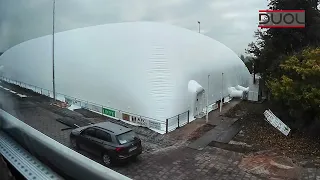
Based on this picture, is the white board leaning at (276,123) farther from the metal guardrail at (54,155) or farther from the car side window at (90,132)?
the metal guardrail at (54,155)

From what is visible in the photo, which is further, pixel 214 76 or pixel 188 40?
pixel 214 76

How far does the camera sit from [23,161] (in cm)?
134

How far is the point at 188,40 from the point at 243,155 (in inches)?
164

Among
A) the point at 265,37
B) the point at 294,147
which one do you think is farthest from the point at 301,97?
the point at 265,37

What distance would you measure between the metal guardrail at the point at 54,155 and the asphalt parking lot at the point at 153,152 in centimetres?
8

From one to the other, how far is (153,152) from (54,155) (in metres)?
2.54

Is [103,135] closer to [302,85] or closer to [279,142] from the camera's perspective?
[302,85]

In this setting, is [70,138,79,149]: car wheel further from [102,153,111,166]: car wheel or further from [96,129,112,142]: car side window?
[102,153,111,166]: car wheel

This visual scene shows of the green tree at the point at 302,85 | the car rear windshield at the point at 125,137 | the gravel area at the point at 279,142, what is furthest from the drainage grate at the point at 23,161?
the green tree at the point at 302,85

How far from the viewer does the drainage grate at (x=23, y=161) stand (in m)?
1.23

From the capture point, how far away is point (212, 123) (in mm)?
6926

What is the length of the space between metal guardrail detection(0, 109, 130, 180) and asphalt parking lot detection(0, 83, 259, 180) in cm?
8

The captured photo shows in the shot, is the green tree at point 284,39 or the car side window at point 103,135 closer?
the car side window at point 103,135

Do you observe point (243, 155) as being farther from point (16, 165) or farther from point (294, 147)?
point (16, 165)
